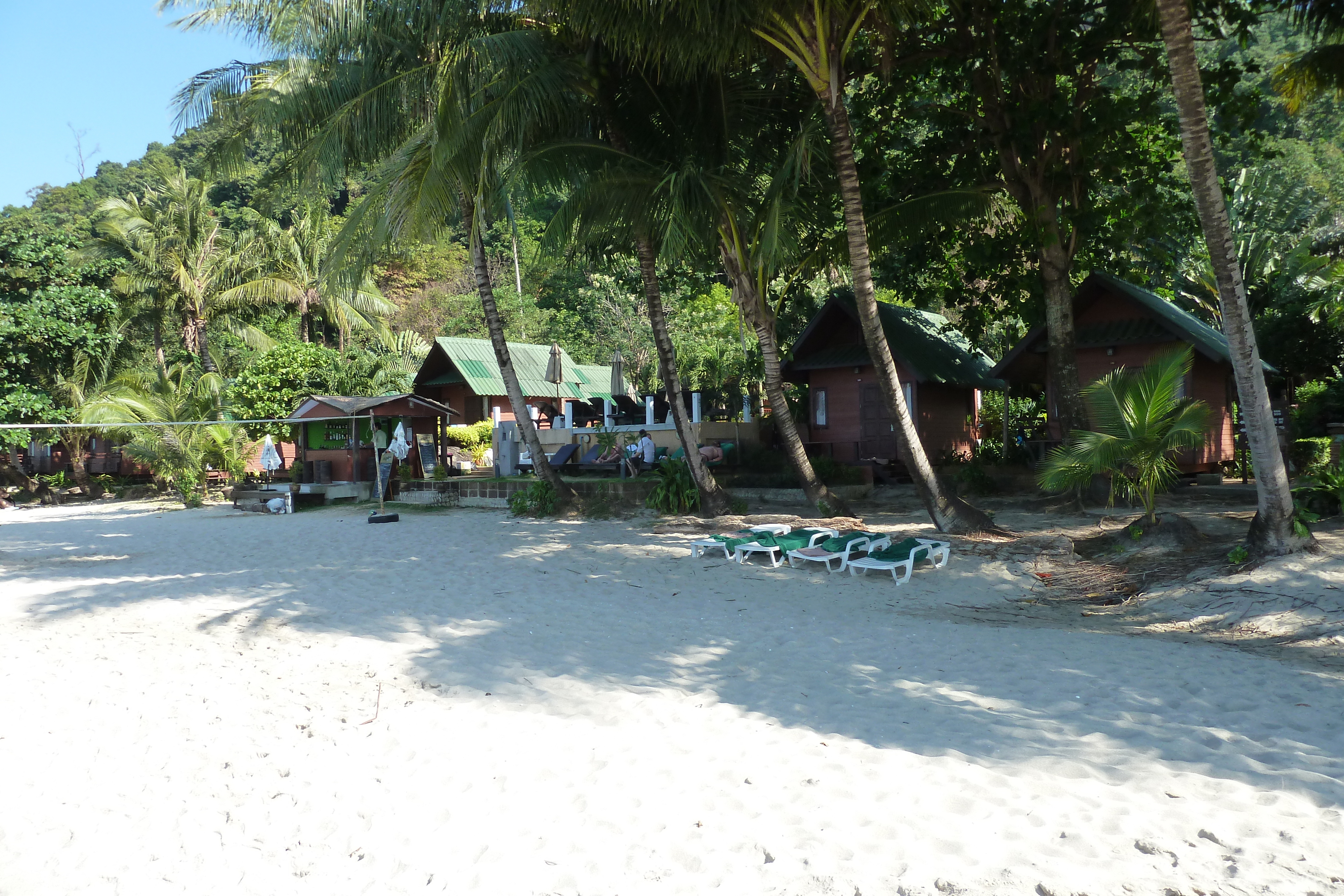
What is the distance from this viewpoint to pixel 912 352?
1880 cm

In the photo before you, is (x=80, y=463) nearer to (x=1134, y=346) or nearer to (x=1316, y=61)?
(x=1134, y=346)

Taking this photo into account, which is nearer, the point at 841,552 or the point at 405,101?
the point at 841,552

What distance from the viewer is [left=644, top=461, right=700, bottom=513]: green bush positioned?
14.3 metres

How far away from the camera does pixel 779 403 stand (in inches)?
514

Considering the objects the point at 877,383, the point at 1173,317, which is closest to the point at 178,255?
the point at 877,383

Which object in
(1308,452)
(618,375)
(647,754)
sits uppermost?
(618,375)

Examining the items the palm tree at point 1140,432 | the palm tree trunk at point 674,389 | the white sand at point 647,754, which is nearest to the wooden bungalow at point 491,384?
the palm tree trunk at point 674,389

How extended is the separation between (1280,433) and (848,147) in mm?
11202

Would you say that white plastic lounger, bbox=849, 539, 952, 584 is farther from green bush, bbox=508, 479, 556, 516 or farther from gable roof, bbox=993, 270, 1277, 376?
gable roof, bbox=993, 270, 1277, 376

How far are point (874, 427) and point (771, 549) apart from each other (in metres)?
9.76

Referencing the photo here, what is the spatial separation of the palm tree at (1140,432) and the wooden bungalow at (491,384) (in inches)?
675

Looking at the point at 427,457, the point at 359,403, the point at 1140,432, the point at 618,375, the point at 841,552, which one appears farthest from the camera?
the point at 427,457

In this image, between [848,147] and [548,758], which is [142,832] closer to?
[548,758]

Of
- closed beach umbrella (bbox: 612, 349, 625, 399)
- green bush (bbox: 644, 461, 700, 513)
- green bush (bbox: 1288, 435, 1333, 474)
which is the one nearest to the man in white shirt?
closed beach umbrella (bbox: 612, 349, 625, 399)
